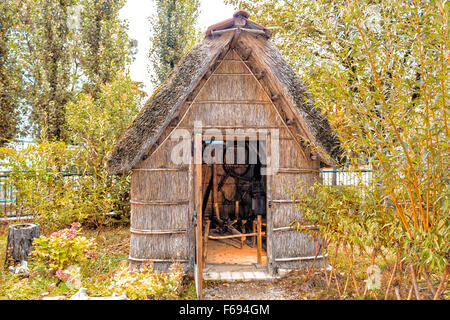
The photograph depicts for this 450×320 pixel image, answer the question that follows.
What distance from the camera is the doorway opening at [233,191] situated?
652 centimetres

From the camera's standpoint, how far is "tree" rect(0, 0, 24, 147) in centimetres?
838

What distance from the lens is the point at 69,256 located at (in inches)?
160

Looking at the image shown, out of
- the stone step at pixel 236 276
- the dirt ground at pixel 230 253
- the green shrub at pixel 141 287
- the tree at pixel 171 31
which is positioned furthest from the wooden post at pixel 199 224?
the tree at pixel 171 31

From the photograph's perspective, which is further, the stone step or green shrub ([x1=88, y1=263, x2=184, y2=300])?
the stone step

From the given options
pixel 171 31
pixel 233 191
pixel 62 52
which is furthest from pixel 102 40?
pixel 233 191

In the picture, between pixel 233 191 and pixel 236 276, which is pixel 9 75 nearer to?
pixel 233 191

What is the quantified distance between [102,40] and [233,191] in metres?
6.28

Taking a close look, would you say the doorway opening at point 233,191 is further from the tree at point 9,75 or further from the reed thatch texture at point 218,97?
the tree at point 9,75

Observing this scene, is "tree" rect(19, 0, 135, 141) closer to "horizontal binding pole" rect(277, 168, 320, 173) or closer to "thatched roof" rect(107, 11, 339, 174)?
"thatched roof" rect(107, 11, 339, 174)

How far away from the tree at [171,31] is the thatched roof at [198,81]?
6.52m

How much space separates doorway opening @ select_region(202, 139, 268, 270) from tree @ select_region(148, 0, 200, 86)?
4830mm

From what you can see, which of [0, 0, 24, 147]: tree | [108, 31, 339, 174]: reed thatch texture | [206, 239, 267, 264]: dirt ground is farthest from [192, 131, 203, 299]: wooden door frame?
[0, 0, 24, 147]: tree

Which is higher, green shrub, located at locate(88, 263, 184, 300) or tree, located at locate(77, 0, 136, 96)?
tree, located at locate(77, 0, 136, 96)

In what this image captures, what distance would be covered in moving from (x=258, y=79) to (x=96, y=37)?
23.3 ft
